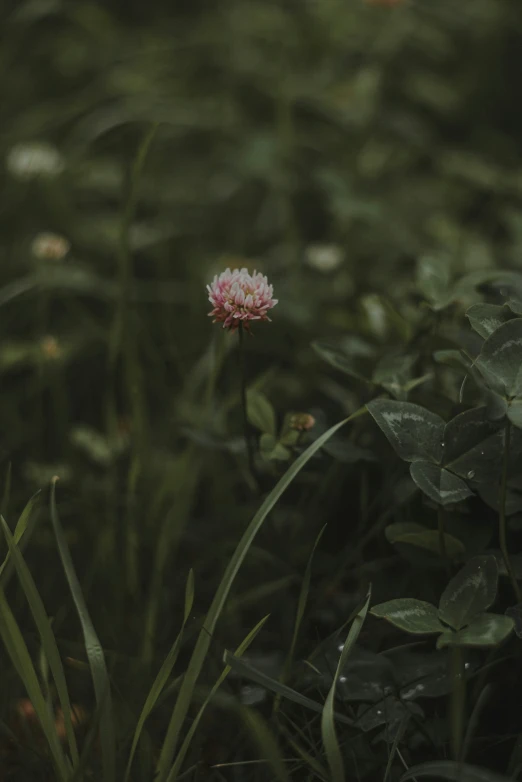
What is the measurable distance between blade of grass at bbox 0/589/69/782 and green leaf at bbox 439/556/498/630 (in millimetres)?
439

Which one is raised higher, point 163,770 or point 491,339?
point 491,339

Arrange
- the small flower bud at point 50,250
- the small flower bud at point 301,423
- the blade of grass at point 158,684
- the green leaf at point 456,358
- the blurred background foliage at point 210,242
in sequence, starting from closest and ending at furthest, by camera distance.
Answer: the blade of grass at point 158,684
the green leaf at point 456,358
the small flower bud at point 301,423
the blurred background foliage at point 210,242
the small flower bud at point 50,250

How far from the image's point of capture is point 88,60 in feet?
9.27

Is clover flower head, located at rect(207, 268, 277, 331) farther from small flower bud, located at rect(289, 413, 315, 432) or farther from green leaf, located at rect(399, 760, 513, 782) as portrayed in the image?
green leaf, located at rect(399, 760, 513, 782)

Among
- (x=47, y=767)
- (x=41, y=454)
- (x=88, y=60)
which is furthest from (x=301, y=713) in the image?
(x=88, y=60)

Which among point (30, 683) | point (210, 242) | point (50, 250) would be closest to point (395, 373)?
point (30, 683)

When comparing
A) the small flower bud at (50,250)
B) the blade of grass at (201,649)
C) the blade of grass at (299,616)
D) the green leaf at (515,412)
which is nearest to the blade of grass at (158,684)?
the blade of grass at (201,649)

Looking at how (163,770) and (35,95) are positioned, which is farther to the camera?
(35,95)

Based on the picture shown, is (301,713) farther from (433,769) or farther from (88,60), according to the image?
(88,60)

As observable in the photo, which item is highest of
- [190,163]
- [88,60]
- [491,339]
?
[491,339]

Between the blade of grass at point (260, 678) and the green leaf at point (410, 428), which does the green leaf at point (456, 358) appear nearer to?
the green leaf at point (410, 428)

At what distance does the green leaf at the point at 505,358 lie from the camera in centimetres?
98

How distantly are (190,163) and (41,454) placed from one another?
4.19 feet

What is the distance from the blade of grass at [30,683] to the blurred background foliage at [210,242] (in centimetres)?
24
